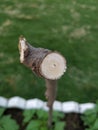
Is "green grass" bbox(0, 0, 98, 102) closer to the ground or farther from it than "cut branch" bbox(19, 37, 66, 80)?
closer to the ground

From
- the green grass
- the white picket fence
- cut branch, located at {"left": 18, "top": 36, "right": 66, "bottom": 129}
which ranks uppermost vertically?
cut branch, located at {"left": 18, "top": 36, "right": 66, "bottom": 129}

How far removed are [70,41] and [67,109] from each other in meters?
1.55

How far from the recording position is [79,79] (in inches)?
163

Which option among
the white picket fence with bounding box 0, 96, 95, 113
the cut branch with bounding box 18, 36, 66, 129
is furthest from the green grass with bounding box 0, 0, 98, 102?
the cut branch with bounding box 18, 36, 66, 129

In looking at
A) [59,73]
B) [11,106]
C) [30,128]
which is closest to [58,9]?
[11,106]

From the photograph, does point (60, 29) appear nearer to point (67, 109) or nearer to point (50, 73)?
point (67, 109)

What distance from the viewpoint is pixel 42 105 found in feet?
11.3

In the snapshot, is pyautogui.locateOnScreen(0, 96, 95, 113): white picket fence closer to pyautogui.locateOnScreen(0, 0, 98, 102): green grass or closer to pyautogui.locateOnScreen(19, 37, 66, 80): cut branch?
pyautogui.locateOnScreen(0, 0, 98, 102): green grass

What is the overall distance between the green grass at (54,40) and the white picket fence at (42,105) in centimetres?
32

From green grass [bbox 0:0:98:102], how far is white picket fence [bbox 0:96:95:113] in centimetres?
32

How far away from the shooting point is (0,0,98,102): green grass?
398 cm

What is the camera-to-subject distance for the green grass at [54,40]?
13.1ft

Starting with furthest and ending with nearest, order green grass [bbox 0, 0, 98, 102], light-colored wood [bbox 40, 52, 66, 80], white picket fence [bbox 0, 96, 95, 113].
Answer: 1. green grass [bbox 0, 0, 98, 102]
2. white picket fence [bbox 0, 96, 95, 113]
3. light-colored wood [bbox 40, 52, 66, 80]

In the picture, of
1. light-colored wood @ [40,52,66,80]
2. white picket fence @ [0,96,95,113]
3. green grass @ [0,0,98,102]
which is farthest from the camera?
green grass @ [0,0,98,102]
